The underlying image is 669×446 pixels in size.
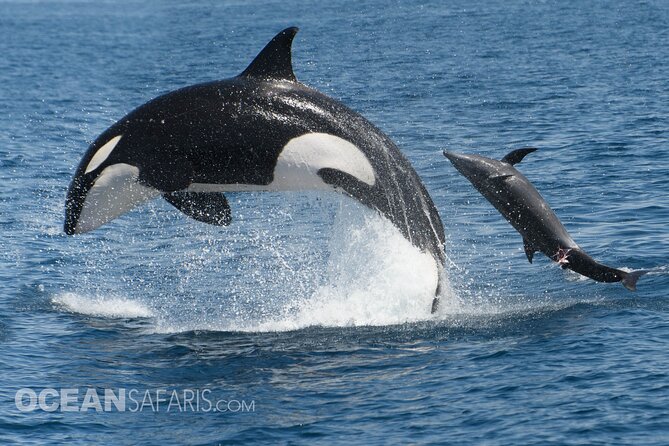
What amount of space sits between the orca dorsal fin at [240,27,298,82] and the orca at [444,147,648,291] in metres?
2.96

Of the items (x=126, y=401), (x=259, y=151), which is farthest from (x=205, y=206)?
(x=126, y=401)

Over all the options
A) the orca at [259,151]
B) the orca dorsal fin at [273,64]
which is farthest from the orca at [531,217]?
A: the orca dorsal fin at [273,64]

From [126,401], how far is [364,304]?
4459 mm

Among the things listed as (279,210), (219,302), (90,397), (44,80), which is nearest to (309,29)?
(44,80)

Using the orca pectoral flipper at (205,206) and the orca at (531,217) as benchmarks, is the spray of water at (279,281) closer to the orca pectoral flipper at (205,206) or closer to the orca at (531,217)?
the orca at (531,217)

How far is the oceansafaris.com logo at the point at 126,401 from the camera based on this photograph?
13289mm

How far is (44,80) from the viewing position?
161 feet

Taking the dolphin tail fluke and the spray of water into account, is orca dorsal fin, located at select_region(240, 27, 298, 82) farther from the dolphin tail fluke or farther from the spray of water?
the dolphin tail fluke

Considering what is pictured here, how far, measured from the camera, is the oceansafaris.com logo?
1329 centimetres

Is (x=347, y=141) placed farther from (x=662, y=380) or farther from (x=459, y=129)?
(x=459, y=129)

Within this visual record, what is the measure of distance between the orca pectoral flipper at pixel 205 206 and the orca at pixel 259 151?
0.45 feet

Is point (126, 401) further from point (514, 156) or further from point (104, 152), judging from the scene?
point (514, 156)

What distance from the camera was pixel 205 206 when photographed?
51.7 feet

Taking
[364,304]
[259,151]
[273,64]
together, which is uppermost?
[273,64]
